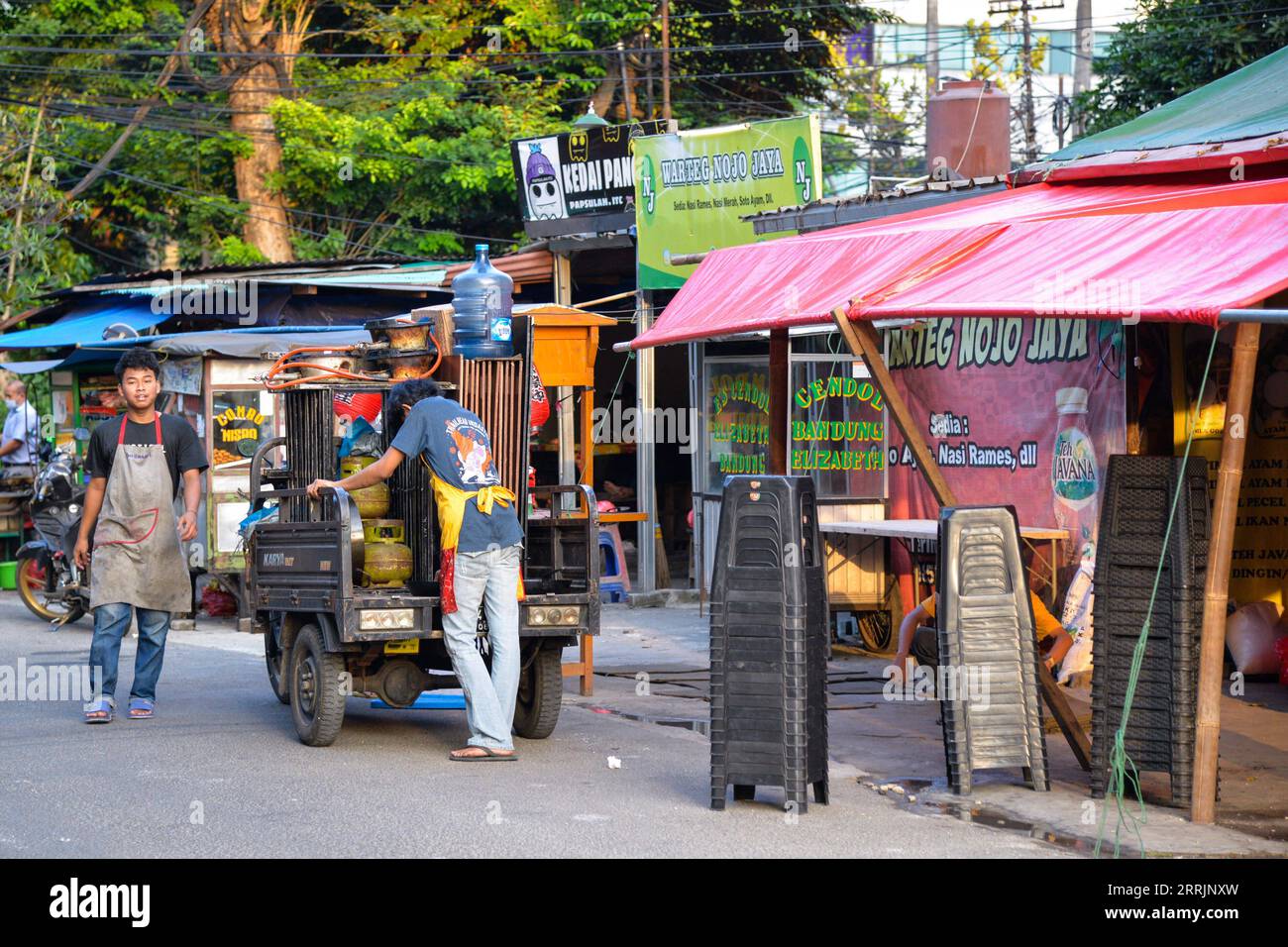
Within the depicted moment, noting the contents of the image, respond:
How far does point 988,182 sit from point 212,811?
684 centimetres

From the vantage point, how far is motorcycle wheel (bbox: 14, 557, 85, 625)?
49.8 feet

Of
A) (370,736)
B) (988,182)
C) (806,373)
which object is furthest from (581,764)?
(806,373)

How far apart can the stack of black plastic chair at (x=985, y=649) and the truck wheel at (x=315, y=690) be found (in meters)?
3.16

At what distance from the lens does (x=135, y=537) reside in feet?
31.8

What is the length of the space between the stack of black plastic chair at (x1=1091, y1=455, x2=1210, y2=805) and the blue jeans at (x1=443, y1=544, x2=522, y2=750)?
113 inches

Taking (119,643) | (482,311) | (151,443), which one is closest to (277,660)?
(119,643)

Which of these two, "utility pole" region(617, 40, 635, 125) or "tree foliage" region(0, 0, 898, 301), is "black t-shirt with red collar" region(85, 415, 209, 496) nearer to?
"tree foliage" region(0, 0, 898, 301)

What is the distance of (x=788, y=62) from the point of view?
30.9 metres

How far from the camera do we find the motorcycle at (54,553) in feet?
49.2

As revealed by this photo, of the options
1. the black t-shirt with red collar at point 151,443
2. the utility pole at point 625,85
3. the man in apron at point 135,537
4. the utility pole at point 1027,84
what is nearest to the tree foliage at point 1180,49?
the utility pole at point 1027,84

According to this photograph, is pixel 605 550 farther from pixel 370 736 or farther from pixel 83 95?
pixel 83 95

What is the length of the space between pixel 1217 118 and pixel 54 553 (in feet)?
35.0

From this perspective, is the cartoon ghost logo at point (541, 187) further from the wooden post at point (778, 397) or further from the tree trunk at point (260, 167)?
the tree trunk at point (260, 167)

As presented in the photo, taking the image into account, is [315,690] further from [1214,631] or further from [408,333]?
[1214,631]
